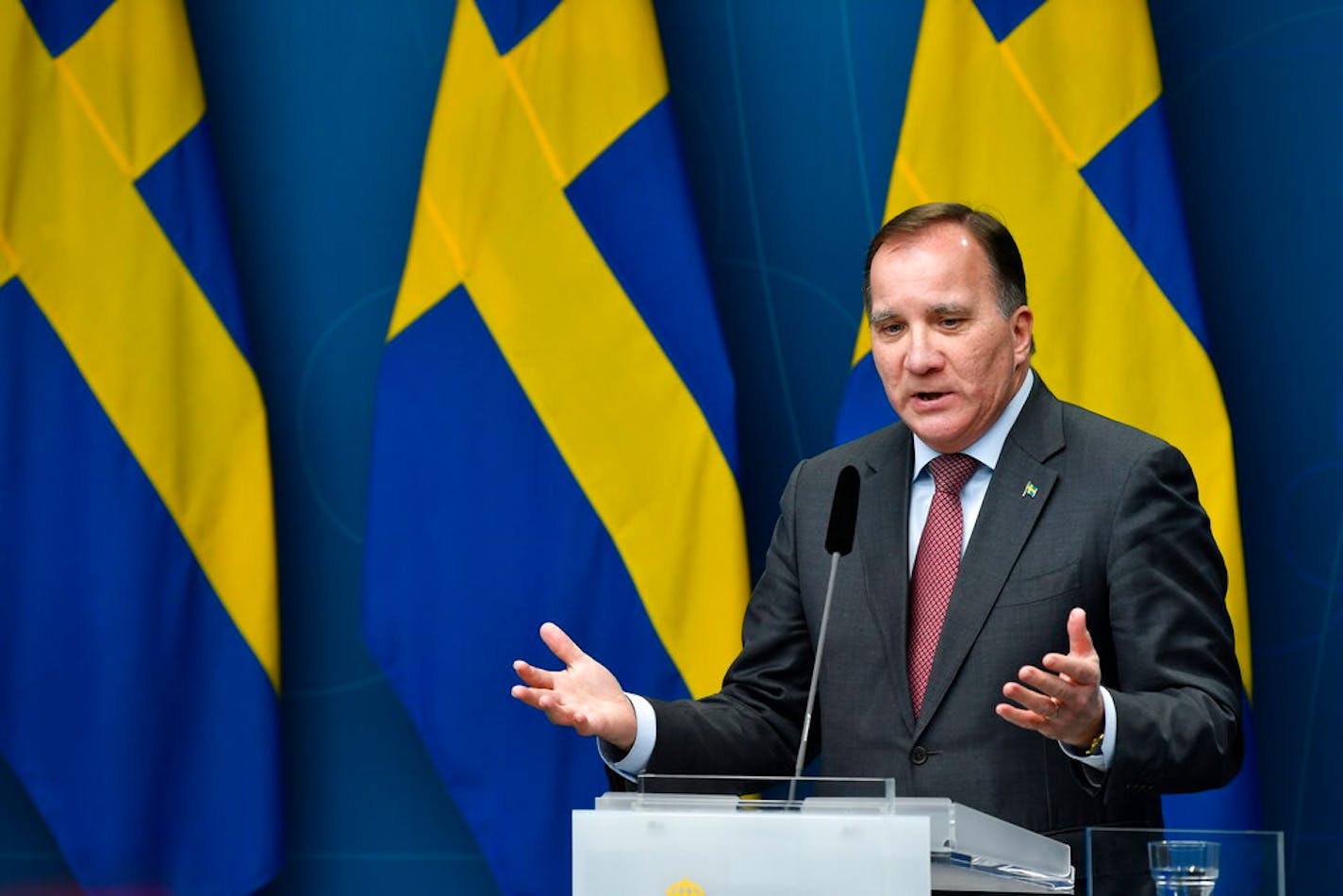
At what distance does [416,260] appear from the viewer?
11.9 feet

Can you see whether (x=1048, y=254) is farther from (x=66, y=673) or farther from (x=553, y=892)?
(x=66, y=673)

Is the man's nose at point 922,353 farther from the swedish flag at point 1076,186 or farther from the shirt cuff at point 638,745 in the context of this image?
the swedish flag at point 1076,186

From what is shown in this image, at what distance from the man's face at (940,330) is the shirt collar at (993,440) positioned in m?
0.03

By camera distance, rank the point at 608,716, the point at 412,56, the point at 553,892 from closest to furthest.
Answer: the point at 608,716 < the point at 553,892 < the point at 412,56

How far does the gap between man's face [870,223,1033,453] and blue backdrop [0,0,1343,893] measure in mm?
1432

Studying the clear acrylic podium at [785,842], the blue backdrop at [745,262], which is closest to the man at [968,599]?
the clear acrylic podium at [785,842]

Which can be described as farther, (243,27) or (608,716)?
(243,27)

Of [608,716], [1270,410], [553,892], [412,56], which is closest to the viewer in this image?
[608,716]

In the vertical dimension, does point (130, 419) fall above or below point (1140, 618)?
above

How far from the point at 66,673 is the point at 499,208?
1.37m

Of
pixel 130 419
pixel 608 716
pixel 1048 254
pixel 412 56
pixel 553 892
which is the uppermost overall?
pixel 412 56

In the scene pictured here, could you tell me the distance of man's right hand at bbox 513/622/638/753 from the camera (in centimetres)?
208

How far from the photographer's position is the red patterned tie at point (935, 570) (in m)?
2.38

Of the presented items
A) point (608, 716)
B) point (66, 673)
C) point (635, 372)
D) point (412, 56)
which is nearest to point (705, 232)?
point (635, 372)
